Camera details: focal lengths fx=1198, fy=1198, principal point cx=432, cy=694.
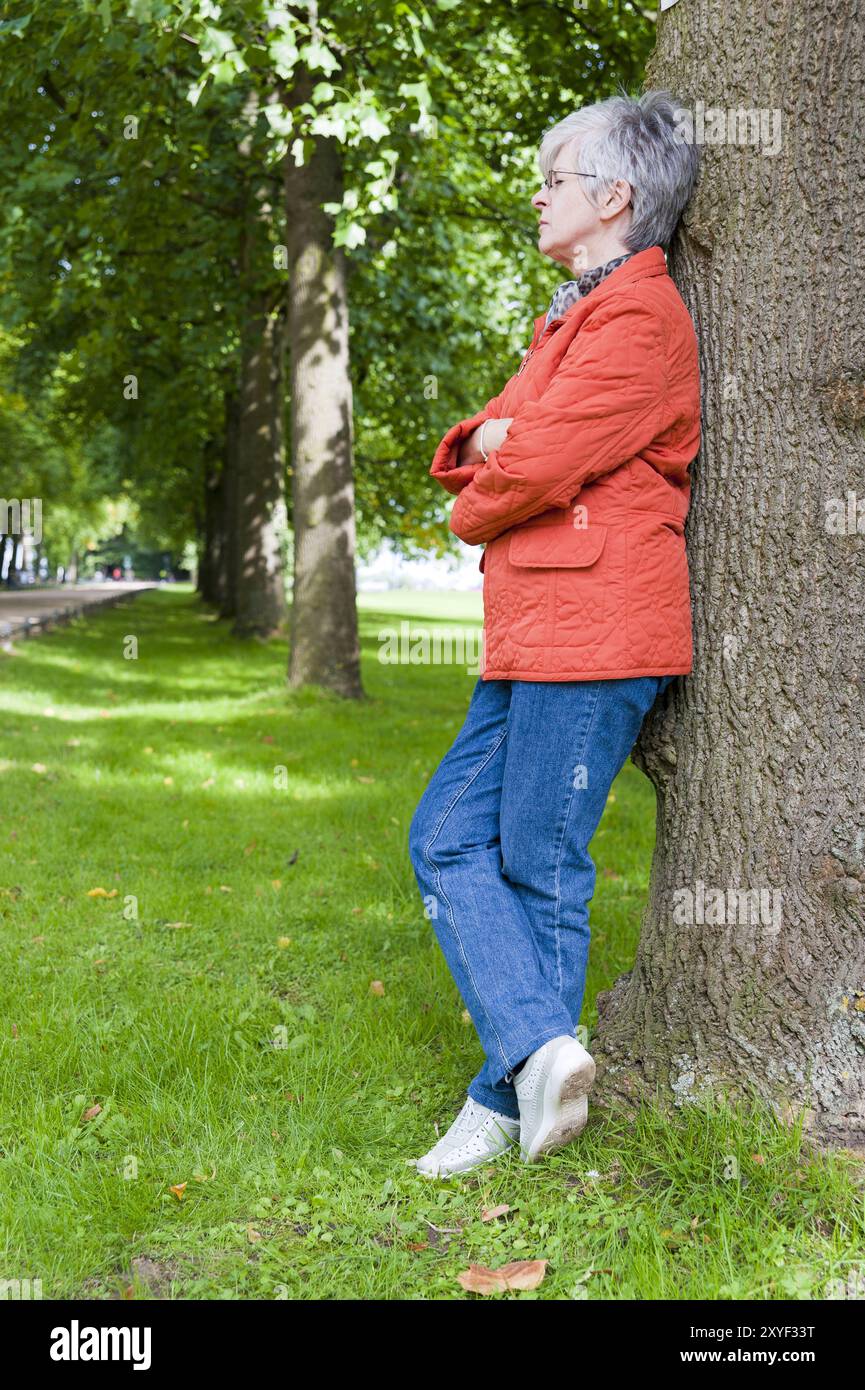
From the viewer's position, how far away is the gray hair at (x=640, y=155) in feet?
9.18

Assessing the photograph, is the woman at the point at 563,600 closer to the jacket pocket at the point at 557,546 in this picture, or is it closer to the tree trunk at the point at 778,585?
the jacket pocket at the point at 557,546

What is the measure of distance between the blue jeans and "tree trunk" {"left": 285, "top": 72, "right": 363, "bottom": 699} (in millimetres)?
7540

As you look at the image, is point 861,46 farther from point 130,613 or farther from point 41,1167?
point 130,613

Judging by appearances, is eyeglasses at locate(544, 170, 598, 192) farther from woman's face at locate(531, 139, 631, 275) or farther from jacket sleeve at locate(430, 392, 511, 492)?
jacket sleeve at locate(430, 392, 511, 492)

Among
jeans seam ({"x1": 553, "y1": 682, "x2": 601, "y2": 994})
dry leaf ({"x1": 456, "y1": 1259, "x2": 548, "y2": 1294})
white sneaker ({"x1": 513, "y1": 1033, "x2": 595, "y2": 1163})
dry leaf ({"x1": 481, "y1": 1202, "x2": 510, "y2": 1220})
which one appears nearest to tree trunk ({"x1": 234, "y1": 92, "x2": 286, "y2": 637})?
jeans seam ({"x1": 553, "y1": 682, "x2": 601, "y2": 994})

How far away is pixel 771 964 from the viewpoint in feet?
9.29

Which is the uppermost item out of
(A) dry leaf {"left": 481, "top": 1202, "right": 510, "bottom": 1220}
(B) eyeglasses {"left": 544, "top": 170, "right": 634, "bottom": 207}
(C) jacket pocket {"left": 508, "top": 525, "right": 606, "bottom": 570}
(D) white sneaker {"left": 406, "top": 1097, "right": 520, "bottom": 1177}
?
(B) eyeglasses {"left": 544, "top": 170, "right": 634, "bottom": 207}

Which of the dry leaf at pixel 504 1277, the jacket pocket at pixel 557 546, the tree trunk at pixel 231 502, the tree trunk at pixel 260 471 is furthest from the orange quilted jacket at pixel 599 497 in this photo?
the tree trunk at pixel 231 502

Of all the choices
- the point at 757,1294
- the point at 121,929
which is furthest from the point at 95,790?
the point at 757,1294

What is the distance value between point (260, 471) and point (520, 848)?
48.1 feet

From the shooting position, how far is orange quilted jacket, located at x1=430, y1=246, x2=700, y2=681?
2.60m

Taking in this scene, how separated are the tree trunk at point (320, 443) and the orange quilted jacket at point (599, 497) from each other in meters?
7.75

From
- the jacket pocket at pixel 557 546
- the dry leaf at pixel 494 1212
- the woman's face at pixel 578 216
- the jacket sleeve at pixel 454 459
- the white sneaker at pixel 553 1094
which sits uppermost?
the woman's face at pixel 578 216

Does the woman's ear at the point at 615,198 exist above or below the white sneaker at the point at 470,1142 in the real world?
above
